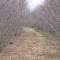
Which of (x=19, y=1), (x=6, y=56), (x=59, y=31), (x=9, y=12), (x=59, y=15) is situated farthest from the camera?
(x=19, y=1)

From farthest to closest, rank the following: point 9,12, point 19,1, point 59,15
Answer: point 19,1, point 9,12, point 59,15

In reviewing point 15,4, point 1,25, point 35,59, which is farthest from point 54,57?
point 15,4

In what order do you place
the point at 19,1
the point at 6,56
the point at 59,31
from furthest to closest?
the point at 19,1 → the point at 59,31 → the point at 6,56

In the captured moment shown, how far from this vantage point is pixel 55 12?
35.5 ft

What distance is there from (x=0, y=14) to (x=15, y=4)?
237cm

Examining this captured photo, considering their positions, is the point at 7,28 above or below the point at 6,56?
above

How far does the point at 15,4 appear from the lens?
12445 millimetres

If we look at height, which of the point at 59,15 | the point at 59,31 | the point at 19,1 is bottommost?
the point at 59,31

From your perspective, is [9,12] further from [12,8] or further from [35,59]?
[35,59]

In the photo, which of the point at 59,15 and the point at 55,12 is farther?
the point at 55,12

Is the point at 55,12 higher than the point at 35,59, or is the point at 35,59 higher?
the point at 55,12

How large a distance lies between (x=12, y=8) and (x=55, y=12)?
238cm

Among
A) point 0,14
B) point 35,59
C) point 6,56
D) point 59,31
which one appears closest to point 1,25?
point 0,14

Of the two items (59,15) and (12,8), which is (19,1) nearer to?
(12,8)
